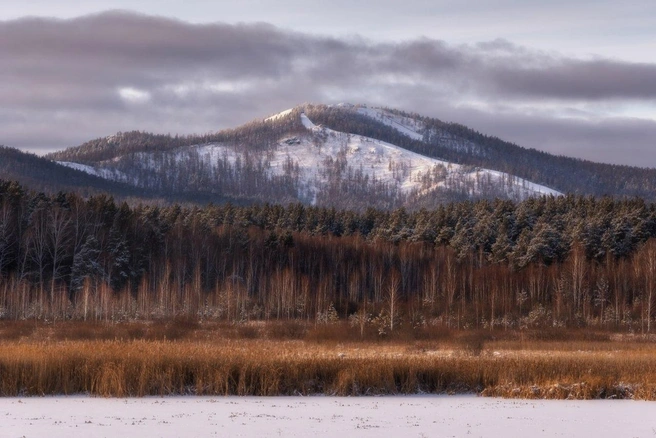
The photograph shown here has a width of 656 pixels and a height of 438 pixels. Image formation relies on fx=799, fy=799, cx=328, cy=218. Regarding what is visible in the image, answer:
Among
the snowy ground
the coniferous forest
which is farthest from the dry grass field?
the coniferous forest

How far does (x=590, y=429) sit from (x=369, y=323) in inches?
1645

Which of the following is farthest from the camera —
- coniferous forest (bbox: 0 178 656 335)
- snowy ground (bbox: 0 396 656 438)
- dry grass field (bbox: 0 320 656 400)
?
coniferous forest (bbox: 0 178 656 335)

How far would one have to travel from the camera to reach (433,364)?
32969 millimetres

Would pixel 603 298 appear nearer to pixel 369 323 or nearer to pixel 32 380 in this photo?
pixel 369 323

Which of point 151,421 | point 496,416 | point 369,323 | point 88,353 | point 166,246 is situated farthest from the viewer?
point 166,246

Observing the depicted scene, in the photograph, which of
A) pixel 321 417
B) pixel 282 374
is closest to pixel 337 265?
pixel 282 374

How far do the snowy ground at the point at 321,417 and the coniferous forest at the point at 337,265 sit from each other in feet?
103

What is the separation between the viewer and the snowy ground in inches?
883

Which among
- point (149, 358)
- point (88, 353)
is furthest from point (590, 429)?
point (88, 353)

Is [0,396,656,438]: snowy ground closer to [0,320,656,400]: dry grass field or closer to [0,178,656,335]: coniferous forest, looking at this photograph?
[0,320,656,400]: dry grass field

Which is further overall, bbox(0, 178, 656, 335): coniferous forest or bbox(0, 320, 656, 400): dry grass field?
bbox(0, 178, 656, 335): coniferous forest

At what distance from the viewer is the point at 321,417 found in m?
25.0

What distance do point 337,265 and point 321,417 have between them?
80.5 meters

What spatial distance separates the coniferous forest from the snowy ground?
3137 centimetres
